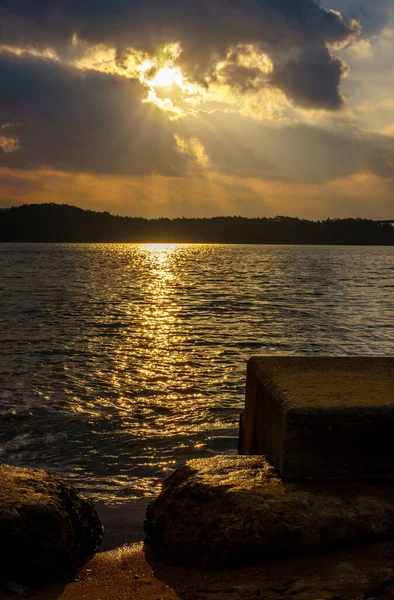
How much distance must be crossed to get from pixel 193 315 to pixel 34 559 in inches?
734

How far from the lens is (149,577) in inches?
143

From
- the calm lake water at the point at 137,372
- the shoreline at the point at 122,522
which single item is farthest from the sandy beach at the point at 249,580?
the calm lake water at the point at 137,372

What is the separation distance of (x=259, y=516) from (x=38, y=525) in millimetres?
1367

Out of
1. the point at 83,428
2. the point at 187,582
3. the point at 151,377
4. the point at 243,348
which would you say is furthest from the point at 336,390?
the point at 243,348

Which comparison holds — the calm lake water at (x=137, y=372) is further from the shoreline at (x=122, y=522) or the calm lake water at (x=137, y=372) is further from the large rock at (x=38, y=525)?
the large rock at (x=38, y=525)

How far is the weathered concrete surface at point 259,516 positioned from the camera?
3322 millimetres

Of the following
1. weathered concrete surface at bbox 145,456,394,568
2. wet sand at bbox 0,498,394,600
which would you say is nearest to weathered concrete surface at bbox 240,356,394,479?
weathered concrete surface at bbox 145,456,394,568

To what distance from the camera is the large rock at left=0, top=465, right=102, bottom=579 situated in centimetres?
352

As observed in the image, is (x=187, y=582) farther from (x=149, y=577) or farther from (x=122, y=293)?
(x=122, y=293)

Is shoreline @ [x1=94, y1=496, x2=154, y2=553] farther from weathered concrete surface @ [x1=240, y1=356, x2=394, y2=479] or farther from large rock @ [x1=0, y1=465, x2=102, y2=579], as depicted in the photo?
weathered concrete surface @ [x1=240, y1=356, x2=394, y2=479]

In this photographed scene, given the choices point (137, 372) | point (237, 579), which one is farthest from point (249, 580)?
point (137, 372)

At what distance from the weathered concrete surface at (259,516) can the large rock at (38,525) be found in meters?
0.59

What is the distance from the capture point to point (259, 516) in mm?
3379

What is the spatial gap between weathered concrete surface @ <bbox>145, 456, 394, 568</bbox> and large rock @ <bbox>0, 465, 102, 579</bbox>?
0.59 metres
